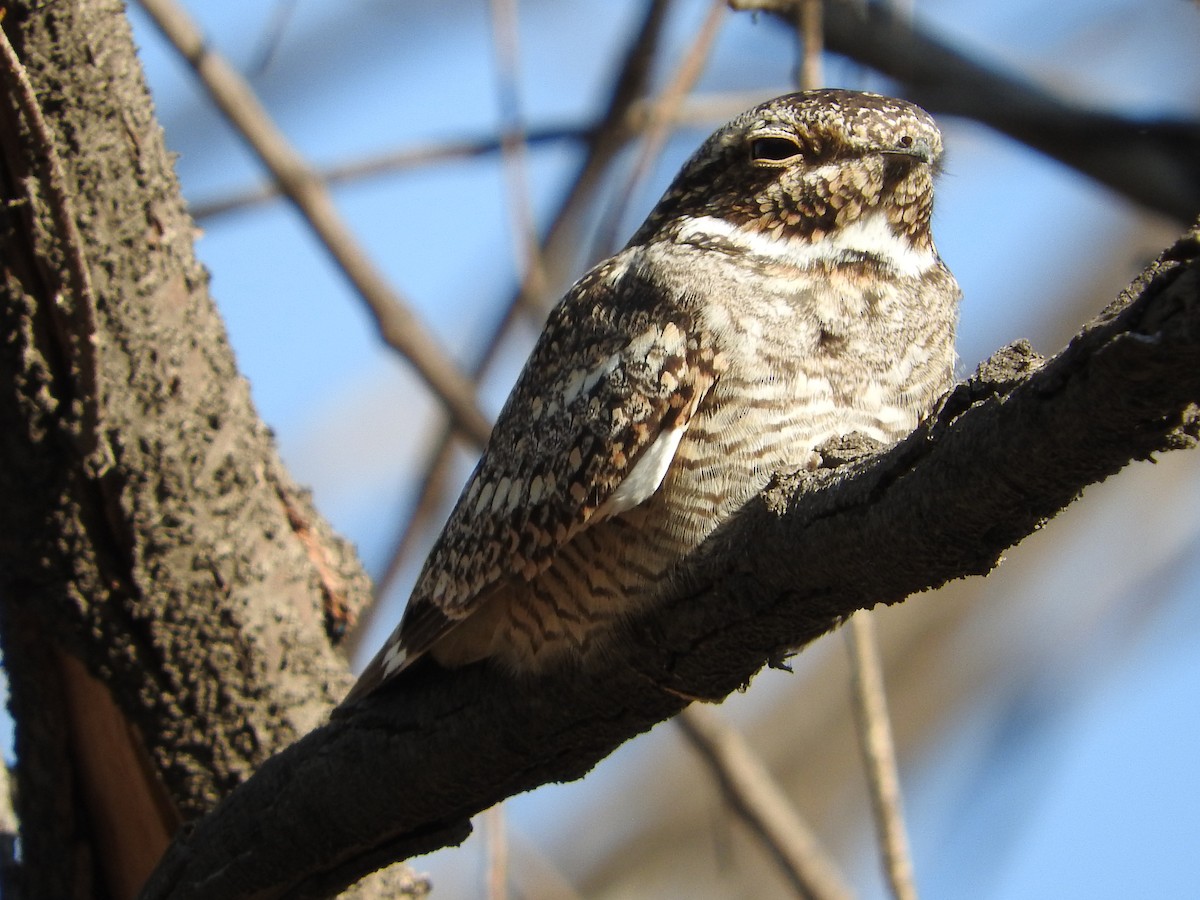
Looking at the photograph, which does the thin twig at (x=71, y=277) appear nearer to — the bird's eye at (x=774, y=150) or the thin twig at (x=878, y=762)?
the bird's eye at (x=774, y=150)

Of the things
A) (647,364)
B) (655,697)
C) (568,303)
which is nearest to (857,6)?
(568,303)

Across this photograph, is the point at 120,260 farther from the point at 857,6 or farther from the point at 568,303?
the point at 857,6

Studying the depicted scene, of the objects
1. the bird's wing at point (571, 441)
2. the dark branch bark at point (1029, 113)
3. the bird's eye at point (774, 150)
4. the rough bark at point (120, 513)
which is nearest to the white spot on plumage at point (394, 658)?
the bird's wing at point (571, 441)

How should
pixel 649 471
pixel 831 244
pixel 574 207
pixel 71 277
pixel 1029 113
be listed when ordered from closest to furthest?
pixel 649 471, pixel 71 277, pixel 831 244, pixel 1029 113, pixel 574 207

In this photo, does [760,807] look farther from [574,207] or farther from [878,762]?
[574,207]

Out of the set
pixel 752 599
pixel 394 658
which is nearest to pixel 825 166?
pixel 752 599
